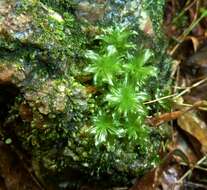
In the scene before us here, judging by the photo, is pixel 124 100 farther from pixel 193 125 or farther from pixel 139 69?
pixel 193 125

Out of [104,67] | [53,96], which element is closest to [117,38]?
[104,67]

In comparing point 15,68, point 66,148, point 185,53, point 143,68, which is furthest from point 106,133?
point 185,53

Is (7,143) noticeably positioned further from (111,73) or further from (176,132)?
(176,132)

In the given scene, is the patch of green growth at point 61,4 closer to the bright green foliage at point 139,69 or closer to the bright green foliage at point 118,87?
the bright green foliage at point 118,87

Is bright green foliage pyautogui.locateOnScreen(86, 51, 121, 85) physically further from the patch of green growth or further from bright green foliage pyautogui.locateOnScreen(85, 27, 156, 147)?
the patch of green growth

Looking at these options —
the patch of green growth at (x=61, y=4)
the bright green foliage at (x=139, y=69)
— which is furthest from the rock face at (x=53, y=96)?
the bright green foliage at (x=139, y=69)

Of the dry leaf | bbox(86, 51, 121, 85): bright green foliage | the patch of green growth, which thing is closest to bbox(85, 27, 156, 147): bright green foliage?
bbox(86, 51, 121, 85): bright green foliage
